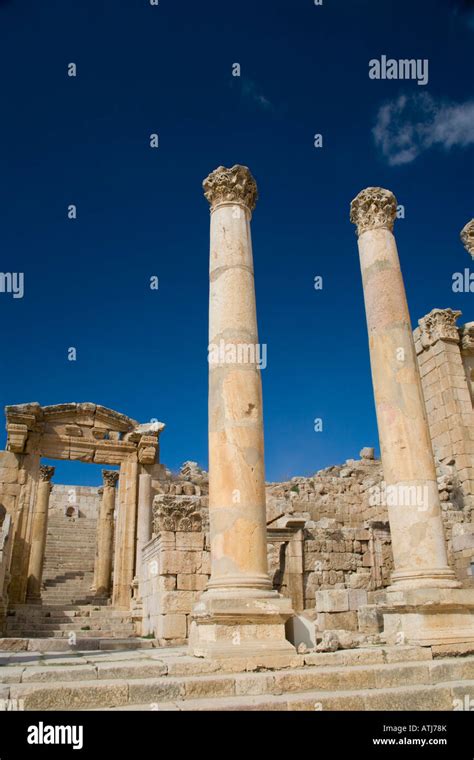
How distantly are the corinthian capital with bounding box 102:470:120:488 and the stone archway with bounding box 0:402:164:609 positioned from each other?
489 cm

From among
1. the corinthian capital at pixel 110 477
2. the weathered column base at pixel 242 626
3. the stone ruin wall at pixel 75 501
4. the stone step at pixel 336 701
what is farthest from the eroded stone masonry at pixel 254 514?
the stone ruin wall at pixel 75 501

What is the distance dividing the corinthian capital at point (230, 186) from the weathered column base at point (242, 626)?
633 cm

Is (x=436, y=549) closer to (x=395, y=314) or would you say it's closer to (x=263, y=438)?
(x=263, y=438)

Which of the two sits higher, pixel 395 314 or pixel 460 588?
pixel 395 314

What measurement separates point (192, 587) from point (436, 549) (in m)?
5.61

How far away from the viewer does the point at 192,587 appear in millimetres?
12438

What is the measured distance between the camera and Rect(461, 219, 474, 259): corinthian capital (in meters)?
14.8

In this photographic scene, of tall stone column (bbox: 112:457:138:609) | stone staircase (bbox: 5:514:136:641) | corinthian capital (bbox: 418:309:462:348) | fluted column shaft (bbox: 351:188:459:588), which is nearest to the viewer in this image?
fluted column shaft (bbox: 351:188:459:588)

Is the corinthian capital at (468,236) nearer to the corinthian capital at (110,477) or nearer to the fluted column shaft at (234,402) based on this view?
the fluted column shaft at (234,402)

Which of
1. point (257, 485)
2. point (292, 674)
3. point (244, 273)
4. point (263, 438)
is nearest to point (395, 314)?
point (244, 273)

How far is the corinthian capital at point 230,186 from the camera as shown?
9.82 metres

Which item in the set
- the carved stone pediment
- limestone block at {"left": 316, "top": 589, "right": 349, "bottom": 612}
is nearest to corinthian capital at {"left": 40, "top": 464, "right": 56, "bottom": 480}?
the carved stone pediment

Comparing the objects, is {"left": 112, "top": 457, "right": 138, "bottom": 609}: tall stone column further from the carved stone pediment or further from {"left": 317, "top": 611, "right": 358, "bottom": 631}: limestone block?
{"left": 317, "top": 611, "right": 358, "bottom": 631}: limestone block
